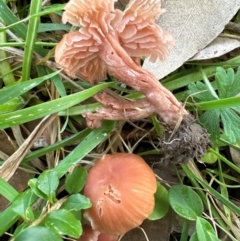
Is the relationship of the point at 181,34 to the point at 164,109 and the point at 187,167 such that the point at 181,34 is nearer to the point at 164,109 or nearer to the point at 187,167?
the point at 164,109

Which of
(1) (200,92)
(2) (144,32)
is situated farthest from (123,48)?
(1) (200,92)

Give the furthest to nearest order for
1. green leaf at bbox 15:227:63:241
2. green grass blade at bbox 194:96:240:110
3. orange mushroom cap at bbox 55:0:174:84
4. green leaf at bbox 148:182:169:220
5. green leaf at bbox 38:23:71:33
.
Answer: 1. green leaf at bbox 38:23:71:33
2. green leaf at bbox 148:182:169:220
3. green grass blade at bbox 194:96:240:110
4. orange mushroom cap at bbox 55:0:174:84
5. green leaf at bbox 15:227:63:241

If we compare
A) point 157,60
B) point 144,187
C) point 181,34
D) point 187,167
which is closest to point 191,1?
point 181,34

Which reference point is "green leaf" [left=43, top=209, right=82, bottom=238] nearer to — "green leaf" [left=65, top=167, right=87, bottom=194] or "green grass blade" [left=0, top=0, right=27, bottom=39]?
"green leaf" [left=65, top=167, right=87, bottom=194]

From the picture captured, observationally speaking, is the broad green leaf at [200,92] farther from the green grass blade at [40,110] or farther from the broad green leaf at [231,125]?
the green grass blade at [40,110]

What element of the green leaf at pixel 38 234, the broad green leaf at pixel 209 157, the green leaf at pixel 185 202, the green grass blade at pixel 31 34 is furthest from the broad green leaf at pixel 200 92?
the green leaf at pixel 38 234

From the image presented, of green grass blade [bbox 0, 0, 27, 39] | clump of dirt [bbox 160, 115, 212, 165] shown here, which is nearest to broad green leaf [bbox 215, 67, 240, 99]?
clump of dirt [bbox 160, 115, 212, 165]

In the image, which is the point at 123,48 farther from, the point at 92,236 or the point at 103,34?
the point at 92,236
